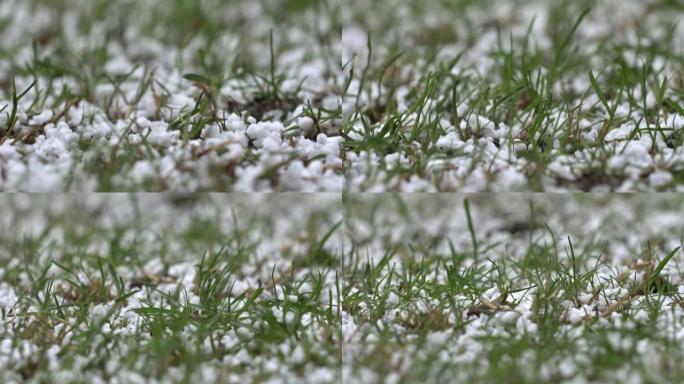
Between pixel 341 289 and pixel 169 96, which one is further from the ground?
pixel 169 96

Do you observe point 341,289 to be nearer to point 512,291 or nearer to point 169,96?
point 512,291

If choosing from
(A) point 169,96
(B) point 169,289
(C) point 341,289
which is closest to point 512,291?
(C) point 341,289

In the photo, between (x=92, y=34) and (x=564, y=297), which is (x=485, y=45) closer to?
(x=564, y=297)

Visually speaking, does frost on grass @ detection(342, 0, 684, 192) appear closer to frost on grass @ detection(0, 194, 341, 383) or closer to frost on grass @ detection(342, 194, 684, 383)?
frost on grass @ detection(342, 194, 684, 383)

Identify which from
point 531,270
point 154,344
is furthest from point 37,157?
point 531,270

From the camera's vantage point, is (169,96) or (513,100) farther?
(169,96)

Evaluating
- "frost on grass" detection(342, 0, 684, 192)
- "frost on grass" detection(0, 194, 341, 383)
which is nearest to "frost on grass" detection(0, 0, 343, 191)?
"frost on grass" detection(342, 0, 684, 192)
